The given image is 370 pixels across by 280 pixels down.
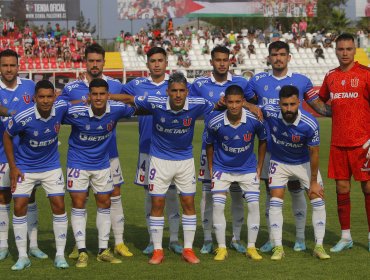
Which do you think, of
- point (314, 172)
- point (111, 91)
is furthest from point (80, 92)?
point (314, 172)

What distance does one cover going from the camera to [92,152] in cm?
866

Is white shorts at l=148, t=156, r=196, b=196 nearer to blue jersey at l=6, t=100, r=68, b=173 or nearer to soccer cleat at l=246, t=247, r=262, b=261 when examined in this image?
soccer cleat at l=246, t=247, r=262, b=261

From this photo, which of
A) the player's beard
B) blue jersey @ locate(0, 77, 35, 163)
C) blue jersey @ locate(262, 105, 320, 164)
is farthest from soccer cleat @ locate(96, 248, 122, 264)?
the player's beard

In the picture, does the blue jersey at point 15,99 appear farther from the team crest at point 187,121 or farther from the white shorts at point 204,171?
the white shorts at point 204,171

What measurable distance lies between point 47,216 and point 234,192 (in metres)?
3.66

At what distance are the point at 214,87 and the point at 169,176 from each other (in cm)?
137

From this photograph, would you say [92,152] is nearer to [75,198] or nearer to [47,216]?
[75,198]

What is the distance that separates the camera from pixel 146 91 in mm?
9359

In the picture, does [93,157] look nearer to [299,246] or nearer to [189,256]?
[189,256]

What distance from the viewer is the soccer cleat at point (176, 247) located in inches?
363

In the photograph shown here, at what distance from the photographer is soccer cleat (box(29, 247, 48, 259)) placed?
8.87 metres

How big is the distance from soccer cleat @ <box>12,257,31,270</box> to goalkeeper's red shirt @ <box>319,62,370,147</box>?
390 cm

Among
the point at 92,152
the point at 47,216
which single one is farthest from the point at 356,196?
the point at 92,152

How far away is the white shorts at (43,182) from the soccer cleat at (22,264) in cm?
70
